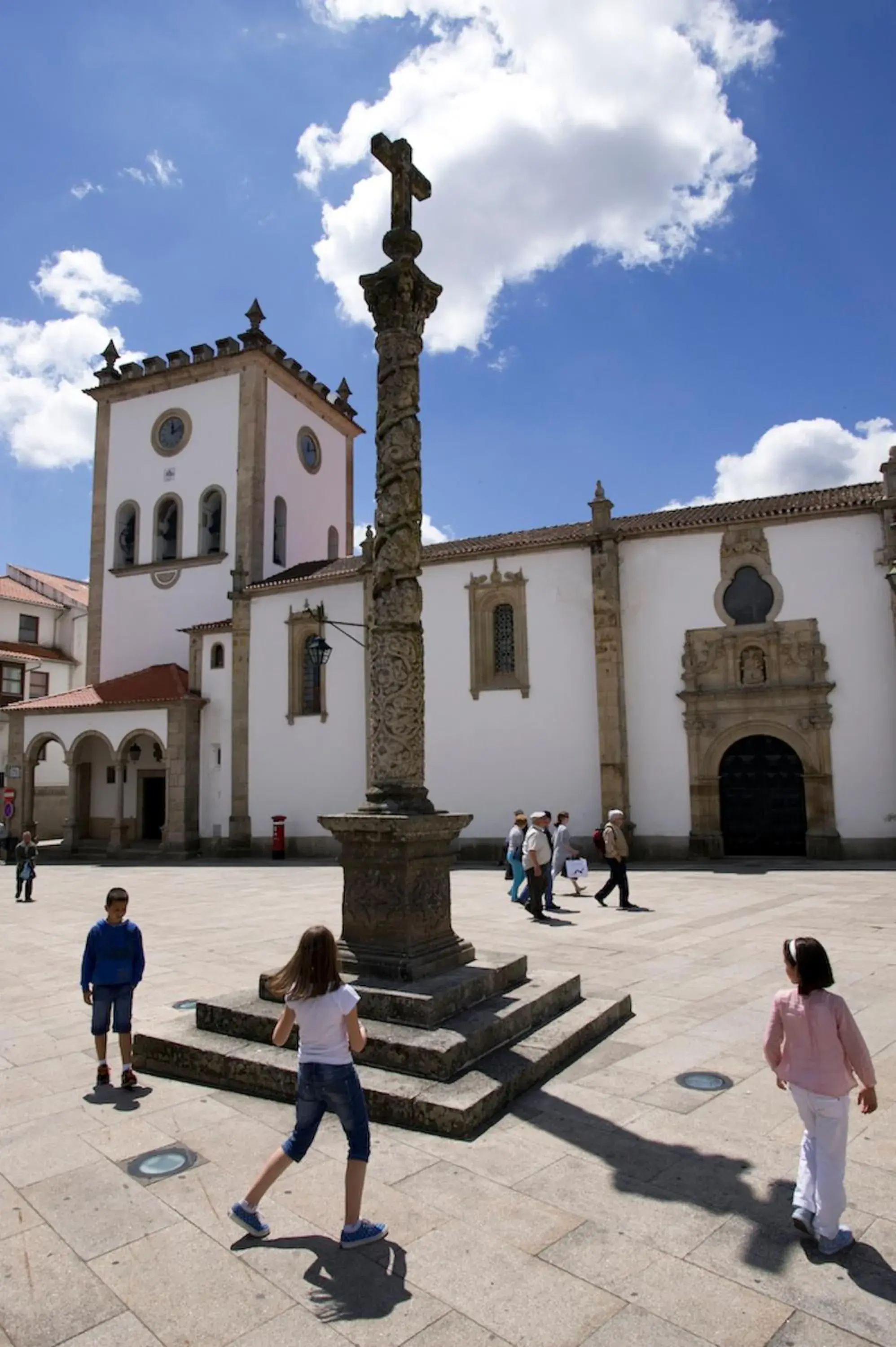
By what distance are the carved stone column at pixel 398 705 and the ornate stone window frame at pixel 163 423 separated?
83.2 ft

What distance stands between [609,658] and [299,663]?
9.60 meters

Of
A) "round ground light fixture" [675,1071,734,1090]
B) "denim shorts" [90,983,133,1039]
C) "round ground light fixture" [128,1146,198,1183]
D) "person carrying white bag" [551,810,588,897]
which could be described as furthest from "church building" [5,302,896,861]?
"round ground light fixture" [128,1146,198,1183]

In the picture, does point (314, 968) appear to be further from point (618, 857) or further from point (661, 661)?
point (661, 661)

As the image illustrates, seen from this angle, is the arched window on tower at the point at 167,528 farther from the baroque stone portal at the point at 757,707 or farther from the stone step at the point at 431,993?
the stone step at the point at 431,993

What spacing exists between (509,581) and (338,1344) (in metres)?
21.3

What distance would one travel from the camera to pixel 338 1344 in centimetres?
288

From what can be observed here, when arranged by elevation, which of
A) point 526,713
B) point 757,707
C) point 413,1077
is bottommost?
point 413,1077

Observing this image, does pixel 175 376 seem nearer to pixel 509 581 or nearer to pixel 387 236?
pixel 509 581

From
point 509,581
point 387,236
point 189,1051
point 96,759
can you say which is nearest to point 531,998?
point 189,1051

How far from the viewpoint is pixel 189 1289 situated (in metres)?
3.23

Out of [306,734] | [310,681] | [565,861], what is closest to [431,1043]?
[565,861]

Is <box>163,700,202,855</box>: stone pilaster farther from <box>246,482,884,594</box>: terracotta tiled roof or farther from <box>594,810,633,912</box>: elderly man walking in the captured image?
<box>594,810,633,912</box>: elderly man walking

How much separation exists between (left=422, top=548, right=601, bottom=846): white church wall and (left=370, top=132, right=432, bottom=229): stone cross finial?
48.7 ft

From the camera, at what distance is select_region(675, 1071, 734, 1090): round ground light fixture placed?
521cm
